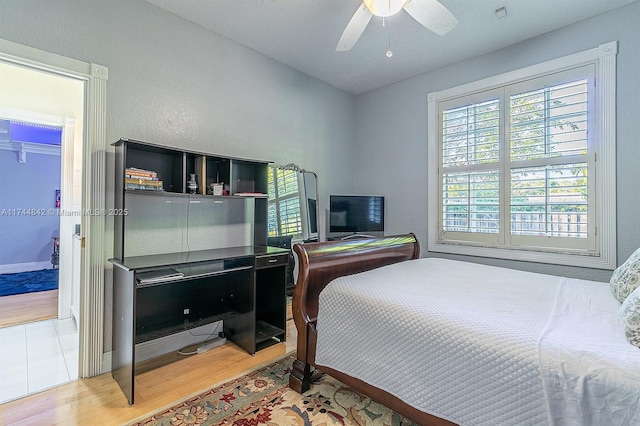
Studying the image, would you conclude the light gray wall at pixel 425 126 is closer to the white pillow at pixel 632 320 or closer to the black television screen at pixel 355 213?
the black television screen at pixel 355 213

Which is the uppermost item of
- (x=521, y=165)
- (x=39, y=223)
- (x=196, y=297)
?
(x=521, y=165)

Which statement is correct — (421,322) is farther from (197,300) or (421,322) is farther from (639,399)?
(197,300)

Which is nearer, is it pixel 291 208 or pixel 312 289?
pixel 312 289

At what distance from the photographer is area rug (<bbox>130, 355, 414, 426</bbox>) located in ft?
5.61

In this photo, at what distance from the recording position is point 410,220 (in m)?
3.91

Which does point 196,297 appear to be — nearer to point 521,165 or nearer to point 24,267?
point 521,165

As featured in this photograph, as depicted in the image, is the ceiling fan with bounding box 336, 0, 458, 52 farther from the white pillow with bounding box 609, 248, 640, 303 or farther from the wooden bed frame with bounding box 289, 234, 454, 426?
the white pillow with bounding box 609, 248, 640, 303

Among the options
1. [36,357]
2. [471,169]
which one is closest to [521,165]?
[471,169]

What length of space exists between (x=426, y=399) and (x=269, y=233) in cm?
228

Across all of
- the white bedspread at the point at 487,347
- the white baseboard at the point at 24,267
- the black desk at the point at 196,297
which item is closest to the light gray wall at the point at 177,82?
the black desk at the point at 196,297

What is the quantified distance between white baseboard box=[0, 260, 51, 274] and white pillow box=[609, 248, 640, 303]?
788 cm

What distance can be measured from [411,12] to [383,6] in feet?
0.75

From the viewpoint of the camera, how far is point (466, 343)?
123cm

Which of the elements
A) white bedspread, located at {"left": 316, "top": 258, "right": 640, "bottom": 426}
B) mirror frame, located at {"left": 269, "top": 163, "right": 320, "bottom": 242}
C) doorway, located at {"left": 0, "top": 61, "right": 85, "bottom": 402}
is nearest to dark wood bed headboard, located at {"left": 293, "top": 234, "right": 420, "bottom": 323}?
white bedspread, located at {"left": 316, "top": 258, "right": 640, "bottom": 426}
